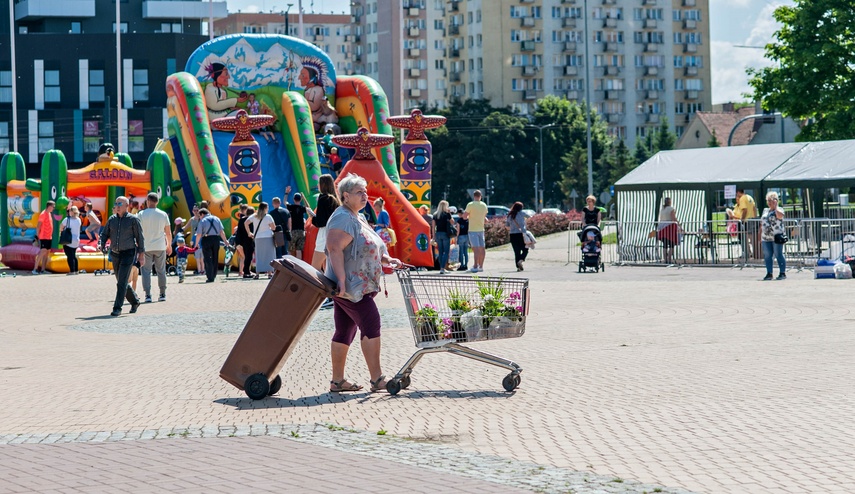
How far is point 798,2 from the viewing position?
161 ft

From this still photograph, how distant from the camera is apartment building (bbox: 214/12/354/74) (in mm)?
172000

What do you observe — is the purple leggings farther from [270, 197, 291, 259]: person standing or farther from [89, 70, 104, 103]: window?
[89, 70, 104, 103]: window

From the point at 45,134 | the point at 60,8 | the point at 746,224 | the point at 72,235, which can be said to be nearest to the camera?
the point at 746,224

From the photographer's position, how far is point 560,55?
130000 millimetres

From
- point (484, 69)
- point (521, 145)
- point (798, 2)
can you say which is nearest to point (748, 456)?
point (798, 2)

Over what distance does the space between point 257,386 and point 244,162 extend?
73.9 ft

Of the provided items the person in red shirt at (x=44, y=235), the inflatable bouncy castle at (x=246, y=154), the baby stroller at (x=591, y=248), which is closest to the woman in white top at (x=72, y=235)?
the person in red shirt at (x=44, y=235)

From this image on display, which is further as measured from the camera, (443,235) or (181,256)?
(443,235)

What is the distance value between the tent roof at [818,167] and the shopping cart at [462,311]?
70.3 ft

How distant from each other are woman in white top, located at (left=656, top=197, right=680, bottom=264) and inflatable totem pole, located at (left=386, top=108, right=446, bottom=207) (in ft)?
18.7

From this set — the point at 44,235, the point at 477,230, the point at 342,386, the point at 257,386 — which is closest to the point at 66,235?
the point at 44,235

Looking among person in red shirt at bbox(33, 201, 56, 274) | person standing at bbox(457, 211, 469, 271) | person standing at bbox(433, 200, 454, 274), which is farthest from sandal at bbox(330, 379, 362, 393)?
person in red shirt at bbox(33, 201, 56, 274)

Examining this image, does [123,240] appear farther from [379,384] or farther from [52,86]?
[52,86]

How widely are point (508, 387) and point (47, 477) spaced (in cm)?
417
